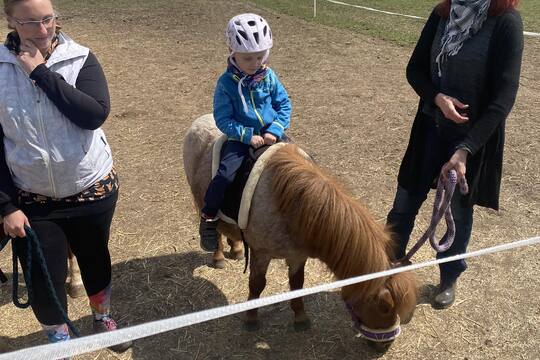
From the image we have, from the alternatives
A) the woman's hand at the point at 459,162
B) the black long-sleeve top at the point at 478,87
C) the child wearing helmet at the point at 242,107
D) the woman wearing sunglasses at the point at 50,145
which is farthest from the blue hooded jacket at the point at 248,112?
the woman's hand at the point at 459,162

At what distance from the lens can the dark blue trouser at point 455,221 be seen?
2.79m

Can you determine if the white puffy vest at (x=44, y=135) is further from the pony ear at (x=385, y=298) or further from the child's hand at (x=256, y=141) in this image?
the pony ear at (x=385, y=298)

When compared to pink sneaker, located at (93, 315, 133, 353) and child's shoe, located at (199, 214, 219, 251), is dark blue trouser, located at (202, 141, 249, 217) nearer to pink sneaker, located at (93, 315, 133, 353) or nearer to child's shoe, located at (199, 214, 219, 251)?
child's shoe, located at (199, 214, 219, 251)

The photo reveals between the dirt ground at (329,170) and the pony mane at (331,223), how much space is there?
0.89 ft

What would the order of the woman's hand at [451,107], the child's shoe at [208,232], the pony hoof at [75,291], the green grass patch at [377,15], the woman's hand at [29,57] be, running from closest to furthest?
the woman's hand at [29,57]
the woman's hand at [451,107]
the child's shoe at [208,232]
the pony hoof at [75,291]
the green grass patch at [377,15]

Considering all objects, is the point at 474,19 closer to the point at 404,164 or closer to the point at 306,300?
the point at 404,164

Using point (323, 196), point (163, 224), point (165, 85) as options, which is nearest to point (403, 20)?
point (165, 85)

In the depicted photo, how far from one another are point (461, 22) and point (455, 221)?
1.18 meters

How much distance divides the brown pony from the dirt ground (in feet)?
0.88

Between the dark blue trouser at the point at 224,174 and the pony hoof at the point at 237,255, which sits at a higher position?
the dark blue trouser at the point at 224,174

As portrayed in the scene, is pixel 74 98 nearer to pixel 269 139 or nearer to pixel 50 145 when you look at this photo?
pixel 50 145

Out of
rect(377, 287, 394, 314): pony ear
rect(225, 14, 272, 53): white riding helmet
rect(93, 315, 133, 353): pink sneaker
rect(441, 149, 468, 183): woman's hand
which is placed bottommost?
rect(93, 315, 133, 353): pink sneaker

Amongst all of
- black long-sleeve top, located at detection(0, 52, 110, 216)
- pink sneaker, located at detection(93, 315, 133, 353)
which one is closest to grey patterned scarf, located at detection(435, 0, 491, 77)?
black long-sleeve top, located at detection(0, 52, 110, 216)

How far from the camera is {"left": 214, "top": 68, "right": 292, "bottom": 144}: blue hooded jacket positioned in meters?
2.53
